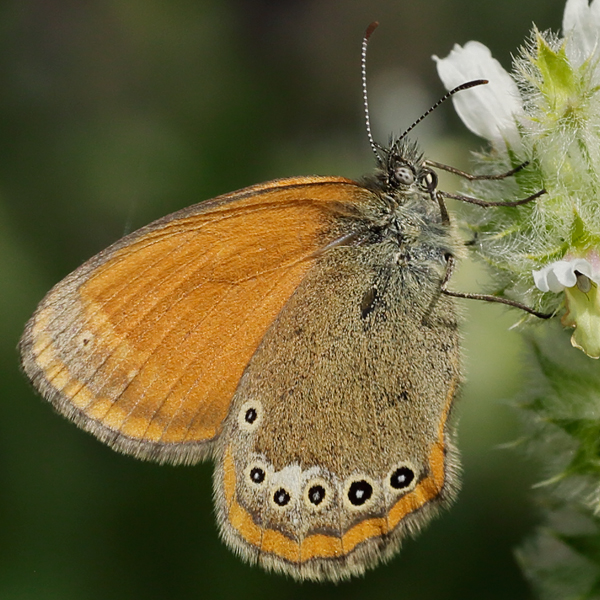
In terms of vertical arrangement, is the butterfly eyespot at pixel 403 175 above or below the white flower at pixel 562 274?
above

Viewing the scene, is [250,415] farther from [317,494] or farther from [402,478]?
[402,478]

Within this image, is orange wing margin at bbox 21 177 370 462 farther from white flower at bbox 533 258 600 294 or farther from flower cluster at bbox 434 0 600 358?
white flower at bbox 533 258 600 294

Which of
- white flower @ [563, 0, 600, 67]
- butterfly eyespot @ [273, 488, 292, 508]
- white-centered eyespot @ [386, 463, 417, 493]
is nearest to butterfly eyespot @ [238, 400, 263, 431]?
butterfly eyespot @ [273, 488, 292, 508]

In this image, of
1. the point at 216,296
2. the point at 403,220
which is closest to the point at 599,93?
the point at 403,220

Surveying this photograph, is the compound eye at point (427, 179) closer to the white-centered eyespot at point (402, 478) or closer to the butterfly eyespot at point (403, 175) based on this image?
the butterfly eyespot at point (403, 175)

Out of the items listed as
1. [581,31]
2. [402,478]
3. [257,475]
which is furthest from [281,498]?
[581,31]

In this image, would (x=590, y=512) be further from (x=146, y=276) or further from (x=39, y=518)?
(x=39, y=518)

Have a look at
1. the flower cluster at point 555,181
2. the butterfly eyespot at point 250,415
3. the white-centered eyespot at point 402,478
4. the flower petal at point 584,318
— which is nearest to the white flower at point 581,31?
the flower cluster at point 555,181
